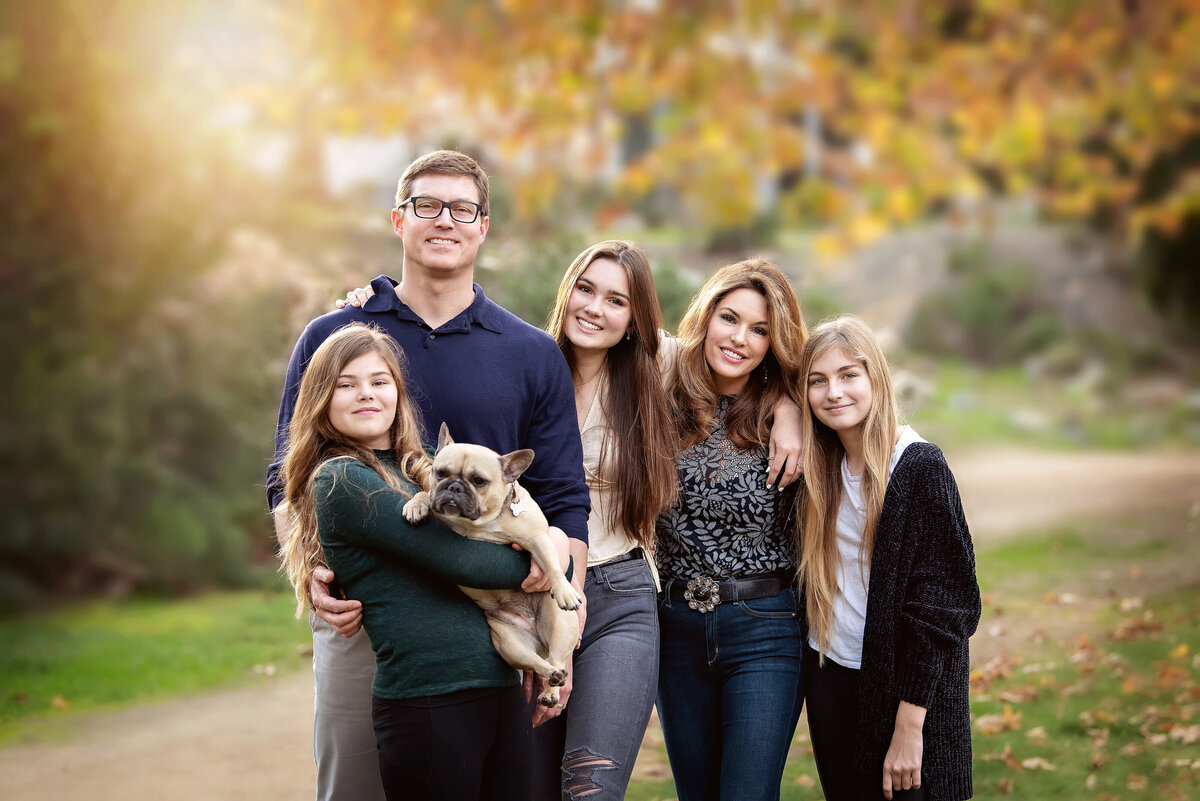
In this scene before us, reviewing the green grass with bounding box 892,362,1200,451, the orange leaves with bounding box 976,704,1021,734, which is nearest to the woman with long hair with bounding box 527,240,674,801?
the orange leaves with bounding box 976,704,1021,734

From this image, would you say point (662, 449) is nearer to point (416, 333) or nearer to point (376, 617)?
point (416, 333)

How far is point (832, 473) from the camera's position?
3383mm

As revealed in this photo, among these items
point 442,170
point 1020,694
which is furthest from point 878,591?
point 1020,694

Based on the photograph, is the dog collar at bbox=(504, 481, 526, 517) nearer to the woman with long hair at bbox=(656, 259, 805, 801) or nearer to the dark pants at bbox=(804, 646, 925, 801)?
the woman with long hair at bbox=(656, 259, 805, 801)

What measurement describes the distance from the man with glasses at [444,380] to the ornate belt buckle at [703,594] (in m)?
0.46

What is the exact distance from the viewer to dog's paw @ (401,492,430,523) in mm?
2576

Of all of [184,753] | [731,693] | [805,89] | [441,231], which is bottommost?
[184,753]

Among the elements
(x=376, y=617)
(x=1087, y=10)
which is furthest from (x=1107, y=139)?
(x=376, y=617)

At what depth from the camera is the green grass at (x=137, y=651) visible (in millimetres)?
6383

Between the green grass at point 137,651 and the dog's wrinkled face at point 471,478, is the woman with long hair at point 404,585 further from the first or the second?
the green grass at point 137,651

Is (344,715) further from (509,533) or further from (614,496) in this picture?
(614,496)

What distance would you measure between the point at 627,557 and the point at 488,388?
0.75 m

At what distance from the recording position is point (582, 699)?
3.19m

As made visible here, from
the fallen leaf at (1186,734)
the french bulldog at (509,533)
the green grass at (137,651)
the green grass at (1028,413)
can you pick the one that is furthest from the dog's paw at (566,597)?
the green grass at (1028,413)
